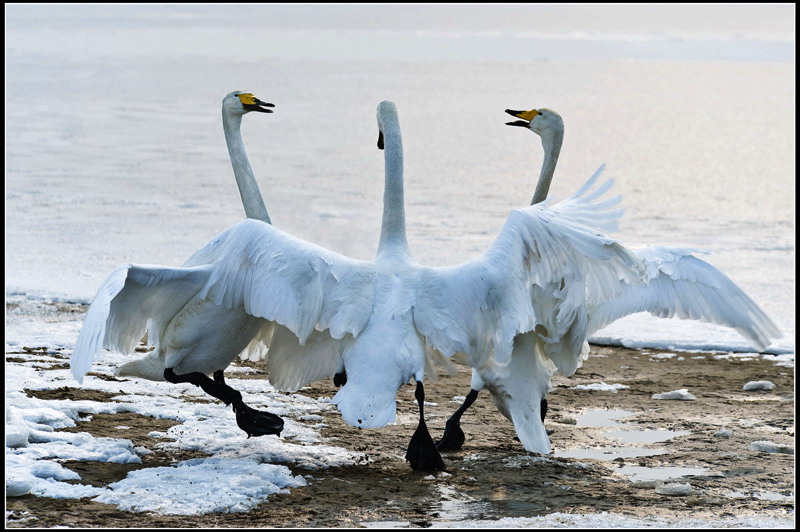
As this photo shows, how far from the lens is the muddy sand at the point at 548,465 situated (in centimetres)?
535

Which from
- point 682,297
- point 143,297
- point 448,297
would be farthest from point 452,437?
point 143,297

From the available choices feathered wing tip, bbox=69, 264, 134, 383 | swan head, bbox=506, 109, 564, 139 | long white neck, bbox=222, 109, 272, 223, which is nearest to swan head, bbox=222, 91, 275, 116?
long white neck, bbox=222, 109, 272, 223

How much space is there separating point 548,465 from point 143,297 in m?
2.28

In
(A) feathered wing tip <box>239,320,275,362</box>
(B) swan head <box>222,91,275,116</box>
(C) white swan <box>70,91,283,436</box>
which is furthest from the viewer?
(B) swan head <box>222,91,275,116</box>

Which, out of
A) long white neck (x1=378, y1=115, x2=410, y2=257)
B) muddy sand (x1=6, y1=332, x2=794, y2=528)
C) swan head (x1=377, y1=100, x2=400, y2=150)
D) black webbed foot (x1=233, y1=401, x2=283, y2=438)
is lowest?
muddy sand (x1=6, y1=332, x2=794, y2=528)

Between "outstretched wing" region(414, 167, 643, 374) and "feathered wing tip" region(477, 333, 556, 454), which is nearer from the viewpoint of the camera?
"outstretched wing" region(414, 167, 643, 374)

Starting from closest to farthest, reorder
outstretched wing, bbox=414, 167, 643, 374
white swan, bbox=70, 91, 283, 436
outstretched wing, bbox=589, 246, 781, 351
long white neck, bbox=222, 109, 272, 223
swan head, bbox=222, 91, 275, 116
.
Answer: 1. outstretched wing, bbox=414, 167, 643, 374
2. white swan, bbox=70, 91, 283, 436
3. outstretched wing, bbox=589, 246, 781, 351
4. long white neck, bbox=222, 109, 272, 223
5. swan head, bbox=222, 91, 275, 116

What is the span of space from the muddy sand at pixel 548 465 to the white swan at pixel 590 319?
27 cm

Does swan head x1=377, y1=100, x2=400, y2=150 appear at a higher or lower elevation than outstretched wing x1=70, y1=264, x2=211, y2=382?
higher

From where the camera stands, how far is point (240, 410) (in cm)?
646

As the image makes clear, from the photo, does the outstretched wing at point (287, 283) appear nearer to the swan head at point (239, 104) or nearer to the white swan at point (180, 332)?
the white swan at point (180, 332)

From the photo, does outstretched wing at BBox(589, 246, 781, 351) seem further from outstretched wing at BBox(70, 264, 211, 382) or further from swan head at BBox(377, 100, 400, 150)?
outstretched wing at BBox(70, 264, 211, 382)

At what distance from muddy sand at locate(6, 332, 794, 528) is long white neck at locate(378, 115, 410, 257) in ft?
3.59

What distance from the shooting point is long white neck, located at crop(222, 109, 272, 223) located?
24.0 feet
